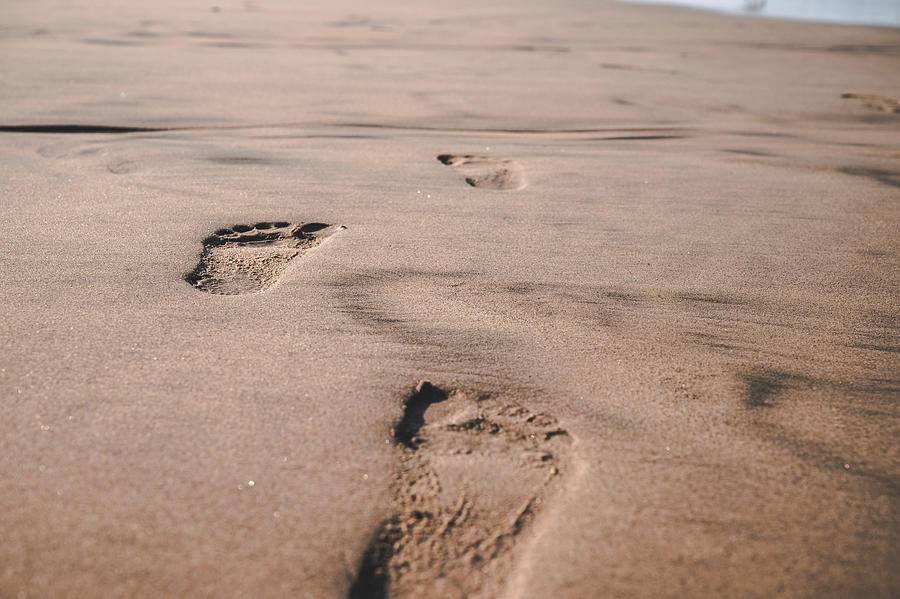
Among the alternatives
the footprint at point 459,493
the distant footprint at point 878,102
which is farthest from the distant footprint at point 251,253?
the distant footprint at point 878,102

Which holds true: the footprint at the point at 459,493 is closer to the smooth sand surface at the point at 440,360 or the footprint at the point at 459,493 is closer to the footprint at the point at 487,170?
the smooth sand surface at the point at 440,360

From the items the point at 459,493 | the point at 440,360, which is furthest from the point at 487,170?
the point at 459,493

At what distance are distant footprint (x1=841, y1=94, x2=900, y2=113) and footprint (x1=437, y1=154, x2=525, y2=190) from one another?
2.54m

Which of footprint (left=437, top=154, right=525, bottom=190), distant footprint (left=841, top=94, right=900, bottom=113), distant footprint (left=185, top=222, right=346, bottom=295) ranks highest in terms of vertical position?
distant footprint (left=841, top=94, right=900, bottom=113)

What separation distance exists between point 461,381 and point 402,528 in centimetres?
35

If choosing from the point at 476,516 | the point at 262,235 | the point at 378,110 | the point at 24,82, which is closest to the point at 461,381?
the point at 476,516

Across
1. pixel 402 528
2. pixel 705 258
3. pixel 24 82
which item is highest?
pixel 24 82

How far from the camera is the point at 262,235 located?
5.76ft

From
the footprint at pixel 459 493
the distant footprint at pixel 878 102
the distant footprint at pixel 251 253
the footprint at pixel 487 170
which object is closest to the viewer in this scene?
the footprint at pixel 459 493

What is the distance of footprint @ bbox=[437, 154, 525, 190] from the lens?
2.23 m

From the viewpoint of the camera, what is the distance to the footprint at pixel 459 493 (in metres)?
0.87

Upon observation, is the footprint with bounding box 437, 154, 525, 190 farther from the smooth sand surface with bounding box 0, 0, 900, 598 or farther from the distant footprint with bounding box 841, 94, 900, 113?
the distant footprint with bounding box 841, 94, 900, 113

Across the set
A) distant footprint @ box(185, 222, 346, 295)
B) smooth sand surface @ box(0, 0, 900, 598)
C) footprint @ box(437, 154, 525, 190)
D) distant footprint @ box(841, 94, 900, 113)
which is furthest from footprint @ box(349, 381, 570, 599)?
distant footprint @ box(841, 94, 900, 113)

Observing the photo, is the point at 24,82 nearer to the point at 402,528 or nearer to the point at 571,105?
the point at 571,105
